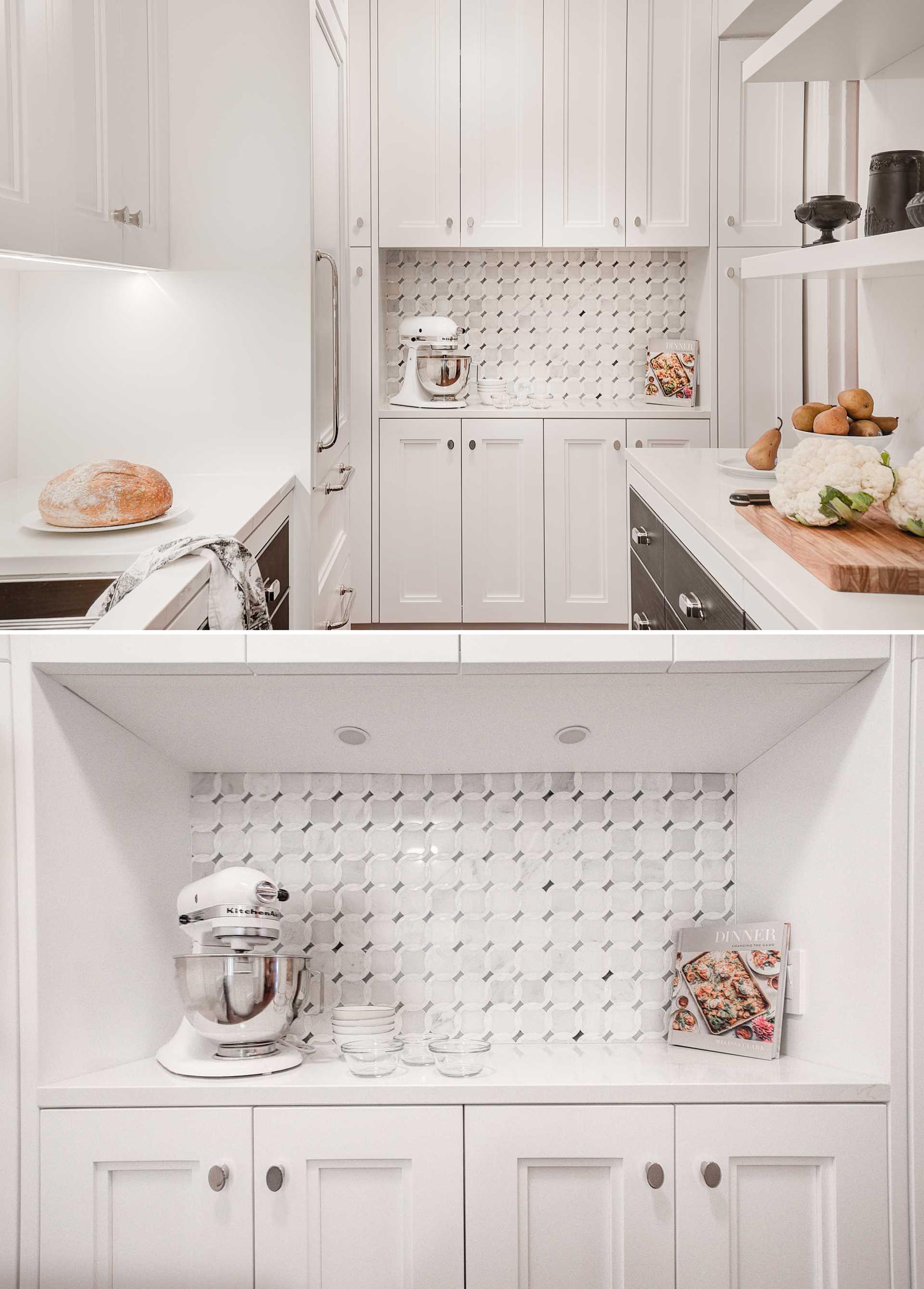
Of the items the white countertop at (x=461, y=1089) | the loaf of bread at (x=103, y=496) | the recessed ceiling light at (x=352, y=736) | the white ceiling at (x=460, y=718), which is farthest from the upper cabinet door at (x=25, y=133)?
the white countertop at (x=461, y=1089)

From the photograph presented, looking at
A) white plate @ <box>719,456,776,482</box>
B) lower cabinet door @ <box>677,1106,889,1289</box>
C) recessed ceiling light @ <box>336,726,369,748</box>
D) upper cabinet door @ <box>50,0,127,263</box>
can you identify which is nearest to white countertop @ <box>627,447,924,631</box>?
white plate @ <box>719,456,776,482</box>

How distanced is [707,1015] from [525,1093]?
0.32m

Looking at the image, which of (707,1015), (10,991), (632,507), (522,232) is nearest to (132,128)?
(522,232)

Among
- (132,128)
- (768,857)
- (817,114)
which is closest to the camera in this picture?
(132,128)

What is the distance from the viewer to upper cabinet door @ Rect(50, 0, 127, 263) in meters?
0.50

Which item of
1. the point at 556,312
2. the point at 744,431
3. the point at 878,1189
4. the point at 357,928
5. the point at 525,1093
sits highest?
the point at 556,312

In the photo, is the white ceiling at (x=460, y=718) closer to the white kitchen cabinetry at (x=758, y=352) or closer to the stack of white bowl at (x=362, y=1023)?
the stack of white bowl at (x=362, y=1023)

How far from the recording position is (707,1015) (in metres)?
1.38

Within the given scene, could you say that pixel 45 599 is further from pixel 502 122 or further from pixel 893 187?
pixel 893 187

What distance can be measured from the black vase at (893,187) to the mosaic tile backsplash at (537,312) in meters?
0.15

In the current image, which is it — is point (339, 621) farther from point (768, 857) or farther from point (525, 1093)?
point (768, 857)

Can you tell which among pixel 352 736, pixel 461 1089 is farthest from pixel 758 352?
pixel 461 1089

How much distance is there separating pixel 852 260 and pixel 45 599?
491 millimetres

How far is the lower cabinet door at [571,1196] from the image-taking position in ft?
3.91
